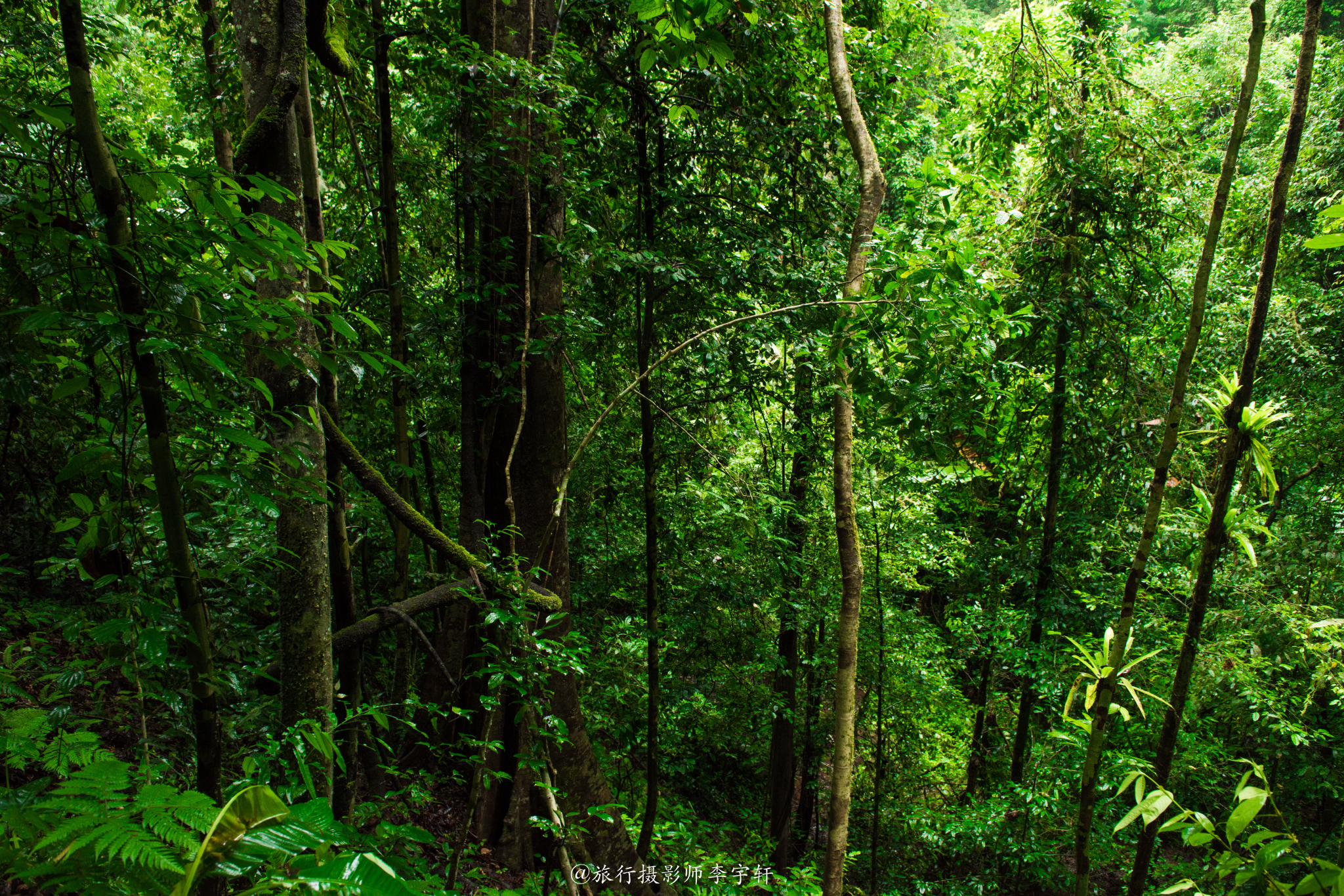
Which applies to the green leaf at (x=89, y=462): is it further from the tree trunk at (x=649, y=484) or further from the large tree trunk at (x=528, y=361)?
the tree trunk at (x=649, y=484)

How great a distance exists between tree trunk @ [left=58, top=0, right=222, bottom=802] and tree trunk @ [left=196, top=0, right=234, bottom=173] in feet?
5.88

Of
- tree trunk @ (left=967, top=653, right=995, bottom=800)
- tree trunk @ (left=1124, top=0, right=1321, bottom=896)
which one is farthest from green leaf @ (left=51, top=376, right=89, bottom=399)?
tree trunk @ (left=967, top=653, right=995, bottom=800)

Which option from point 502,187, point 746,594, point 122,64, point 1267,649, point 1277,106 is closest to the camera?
point 502,187

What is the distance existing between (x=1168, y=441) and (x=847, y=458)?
0.85 metres

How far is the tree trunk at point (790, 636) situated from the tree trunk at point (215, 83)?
327cm

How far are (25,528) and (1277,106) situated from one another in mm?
15487

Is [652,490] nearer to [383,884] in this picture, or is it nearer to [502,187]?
Result: [502,187]

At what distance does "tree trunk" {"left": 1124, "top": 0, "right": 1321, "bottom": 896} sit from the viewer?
1.57m

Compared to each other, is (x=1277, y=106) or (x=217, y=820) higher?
(x=1277, y=106)

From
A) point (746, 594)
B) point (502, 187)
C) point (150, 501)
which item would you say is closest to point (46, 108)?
point (150, 501)

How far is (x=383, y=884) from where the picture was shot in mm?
711

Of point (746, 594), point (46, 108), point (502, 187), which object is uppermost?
point (502, 187)

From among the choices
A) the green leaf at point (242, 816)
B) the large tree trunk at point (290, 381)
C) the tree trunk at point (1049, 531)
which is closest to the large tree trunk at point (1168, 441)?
the green leaf at point (242, 816)

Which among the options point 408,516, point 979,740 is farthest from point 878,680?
point 408,516
